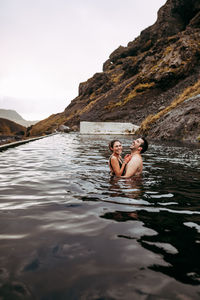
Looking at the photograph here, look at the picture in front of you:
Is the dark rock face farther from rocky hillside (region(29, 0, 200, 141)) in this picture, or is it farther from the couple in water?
the couple in water

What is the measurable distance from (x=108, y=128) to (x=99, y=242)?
3701 cm

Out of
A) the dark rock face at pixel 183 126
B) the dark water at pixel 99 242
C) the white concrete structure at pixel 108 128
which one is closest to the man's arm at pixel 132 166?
the dark water at pixel 99 242

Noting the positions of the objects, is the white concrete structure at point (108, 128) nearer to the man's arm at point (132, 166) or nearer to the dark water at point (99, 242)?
the man's arm at point (132, 166)

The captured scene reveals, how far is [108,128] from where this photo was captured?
3903 centimetres

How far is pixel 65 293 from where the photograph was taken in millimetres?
1562

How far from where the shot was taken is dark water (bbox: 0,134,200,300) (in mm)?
1643

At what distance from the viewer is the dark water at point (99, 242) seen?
1643 millimetres

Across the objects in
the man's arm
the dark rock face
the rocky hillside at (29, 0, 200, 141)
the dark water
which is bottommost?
the dark water

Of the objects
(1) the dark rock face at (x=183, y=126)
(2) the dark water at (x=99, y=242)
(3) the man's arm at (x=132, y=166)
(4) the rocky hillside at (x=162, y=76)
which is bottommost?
(2) the dark water at (x=99, y=242)

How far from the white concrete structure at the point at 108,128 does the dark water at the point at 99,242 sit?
109 feet

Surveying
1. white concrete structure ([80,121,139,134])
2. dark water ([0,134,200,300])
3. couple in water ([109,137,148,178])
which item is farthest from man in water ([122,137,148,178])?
white concrete structure ([80,121,139,134])

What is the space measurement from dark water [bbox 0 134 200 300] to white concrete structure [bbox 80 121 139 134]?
3331 centimetres

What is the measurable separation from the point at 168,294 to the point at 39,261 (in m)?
1.10

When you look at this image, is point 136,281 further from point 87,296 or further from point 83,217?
point 83,217
